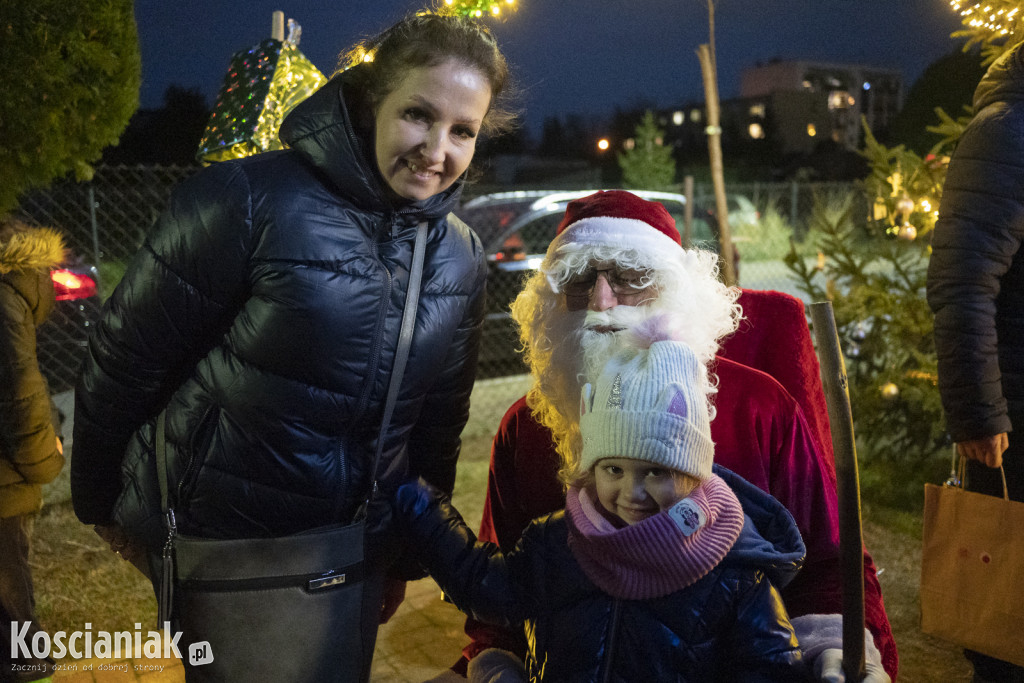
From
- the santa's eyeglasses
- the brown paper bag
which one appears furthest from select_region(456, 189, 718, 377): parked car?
the santa's eyeglasses

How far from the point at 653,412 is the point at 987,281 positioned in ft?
5.47

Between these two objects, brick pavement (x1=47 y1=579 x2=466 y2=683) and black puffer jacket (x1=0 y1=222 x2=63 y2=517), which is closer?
black puffer jacket (x1=0 y1=222 x2=63 y2=517)

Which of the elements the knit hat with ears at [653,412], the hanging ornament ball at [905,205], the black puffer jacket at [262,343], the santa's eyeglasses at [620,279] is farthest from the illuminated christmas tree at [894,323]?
the black puffer jacket at [262,343]

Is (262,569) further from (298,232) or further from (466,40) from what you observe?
(466,40)

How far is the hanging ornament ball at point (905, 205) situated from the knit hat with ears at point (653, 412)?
11.6ft

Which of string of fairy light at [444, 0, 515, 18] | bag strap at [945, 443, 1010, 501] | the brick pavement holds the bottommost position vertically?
the brick pavement

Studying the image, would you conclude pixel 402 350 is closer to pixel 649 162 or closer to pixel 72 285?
pixel 72 285

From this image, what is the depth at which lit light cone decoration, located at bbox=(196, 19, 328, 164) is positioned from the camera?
3291mm

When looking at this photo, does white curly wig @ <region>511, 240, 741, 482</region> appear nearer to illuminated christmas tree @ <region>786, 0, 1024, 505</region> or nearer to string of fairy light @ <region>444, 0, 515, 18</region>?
string of fairy light @ <region>444, 0, 515, 18</region>

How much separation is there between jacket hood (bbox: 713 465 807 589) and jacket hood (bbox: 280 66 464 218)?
0.99 metres

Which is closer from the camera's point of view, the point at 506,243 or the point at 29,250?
the point at 29,250

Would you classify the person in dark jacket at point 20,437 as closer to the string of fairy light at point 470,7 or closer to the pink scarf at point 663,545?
the string of fairy light at point 470,7

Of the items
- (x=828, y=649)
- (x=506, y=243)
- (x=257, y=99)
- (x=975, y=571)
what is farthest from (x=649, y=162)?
(x=828, y=649)

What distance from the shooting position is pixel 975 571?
2586 millimetres
